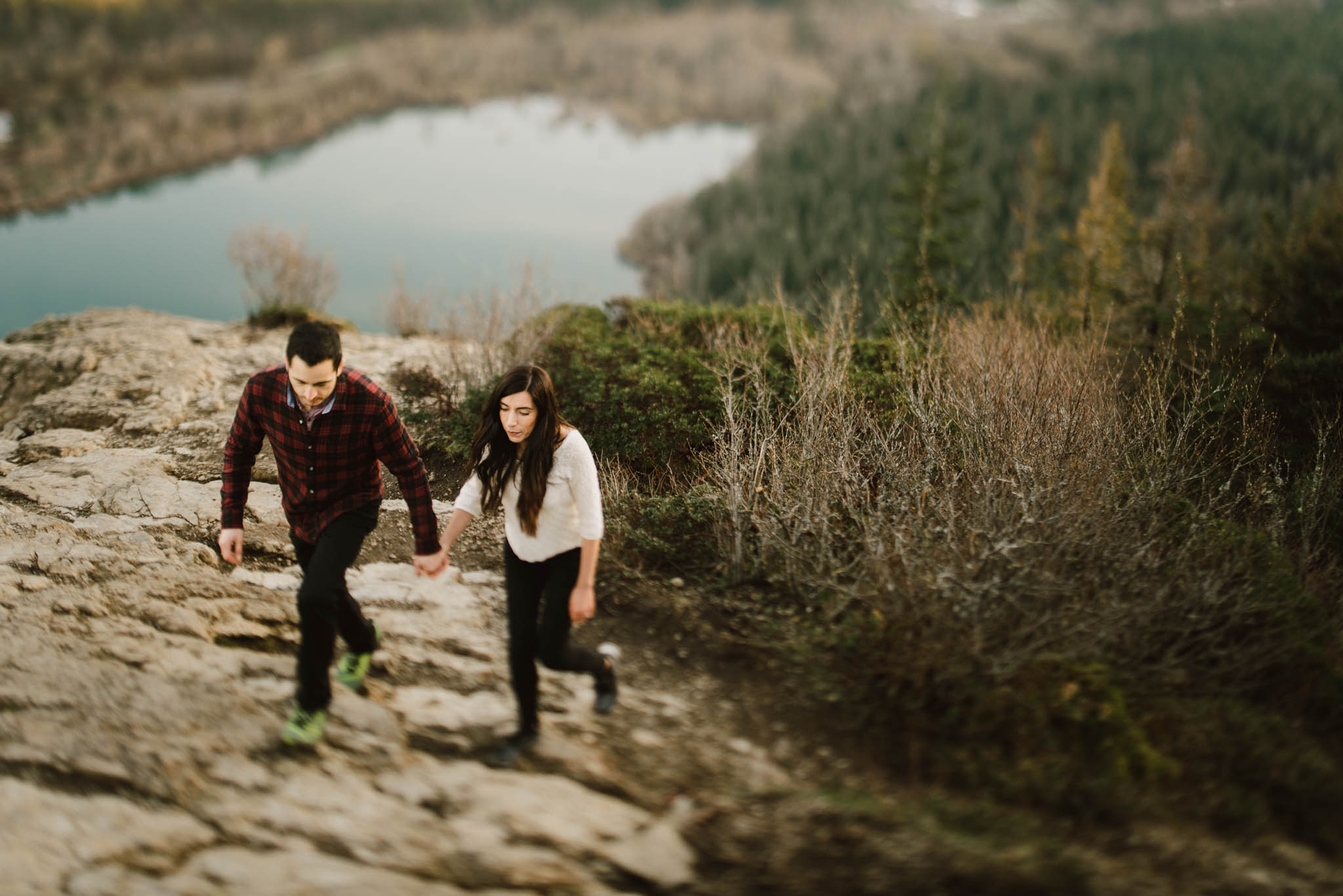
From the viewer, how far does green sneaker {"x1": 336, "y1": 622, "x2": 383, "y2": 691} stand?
381cm

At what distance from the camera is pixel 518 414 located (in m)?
3.15

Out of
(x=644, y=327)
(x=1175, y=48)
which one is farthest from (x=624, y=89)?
(x=644, y=327)

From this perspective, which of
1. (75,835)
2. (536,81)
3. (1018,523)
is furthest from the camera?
(536,81)

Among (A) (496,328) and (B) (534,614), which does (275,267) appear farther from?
(B) (534,614)

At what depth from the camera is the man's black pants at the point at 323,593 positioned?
3.21m

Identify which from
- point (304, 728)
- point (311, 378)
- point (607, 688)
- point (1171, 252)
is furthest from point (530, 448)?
point (1171, 252)

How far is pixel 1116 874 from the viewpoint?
9.18ft

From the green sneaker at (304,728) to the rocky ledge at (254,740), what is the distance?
0.07 metres

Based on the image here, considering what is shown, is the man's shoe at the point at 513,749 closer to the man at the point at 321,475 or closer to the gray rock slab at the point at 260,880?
the gray rock slab at the point at 260,880

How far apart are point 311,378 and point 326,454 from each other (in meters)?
0.33

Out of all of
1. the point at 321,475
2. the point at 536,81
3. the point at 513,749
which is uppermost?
the point at 536,81

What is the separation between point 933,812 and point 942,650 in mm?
885

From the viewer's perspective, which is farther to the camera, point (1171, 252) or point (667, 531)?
point (1171, 252)

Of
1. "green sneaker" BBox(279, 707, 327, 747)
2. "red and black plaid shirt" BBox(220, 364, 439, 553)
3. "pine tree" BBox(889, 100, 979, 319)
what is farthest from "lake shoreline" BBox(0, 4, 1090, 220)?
"green sneaker" BBox(279, 707, 327, 747)
